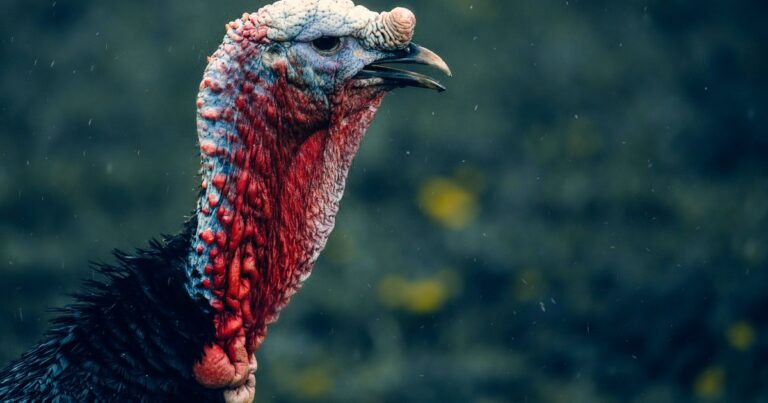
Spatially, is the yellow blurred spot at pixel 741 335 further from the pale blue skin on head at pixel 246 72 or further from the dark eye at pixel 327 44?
the dark eye at pixel 327 44

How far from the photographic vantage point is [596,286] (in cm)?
503

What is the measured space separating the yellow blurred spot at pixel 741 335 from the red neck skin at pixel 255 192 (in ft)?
9.18

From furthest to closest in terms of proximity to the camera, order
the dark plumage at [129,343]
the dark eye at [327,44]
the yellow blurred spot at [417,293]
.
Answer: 1. the yellow blurred spot at [417,293]
2. the dark eye at [327,44]
3. the dark plumage at [129,343]

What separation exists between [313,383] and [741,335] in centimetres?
207

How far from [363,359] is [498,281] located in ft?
2.46

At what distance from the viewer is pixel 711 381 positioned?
5.06 metres

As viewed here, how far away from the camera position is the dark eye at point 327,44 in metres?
2.81

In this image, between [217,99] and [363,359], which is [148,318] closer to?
[217,99]

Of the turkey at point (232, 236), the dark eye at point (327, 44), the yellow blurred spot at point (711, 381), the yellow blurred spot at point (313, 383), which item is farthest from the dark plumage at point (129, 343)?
the yellow blurred spot at point (711, 381)

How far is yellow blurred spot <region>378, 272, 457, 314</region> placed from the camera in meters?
5.01

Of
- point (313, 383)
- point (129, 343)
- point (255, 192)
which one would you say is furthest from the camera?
point (313, 383)

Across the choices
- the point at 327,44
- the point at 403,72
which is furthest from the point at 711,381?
the point at 327,44

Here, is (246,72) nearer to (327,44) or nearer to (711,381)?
(327,44)

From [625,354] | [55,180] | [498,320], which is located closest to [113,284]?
[55,180]
